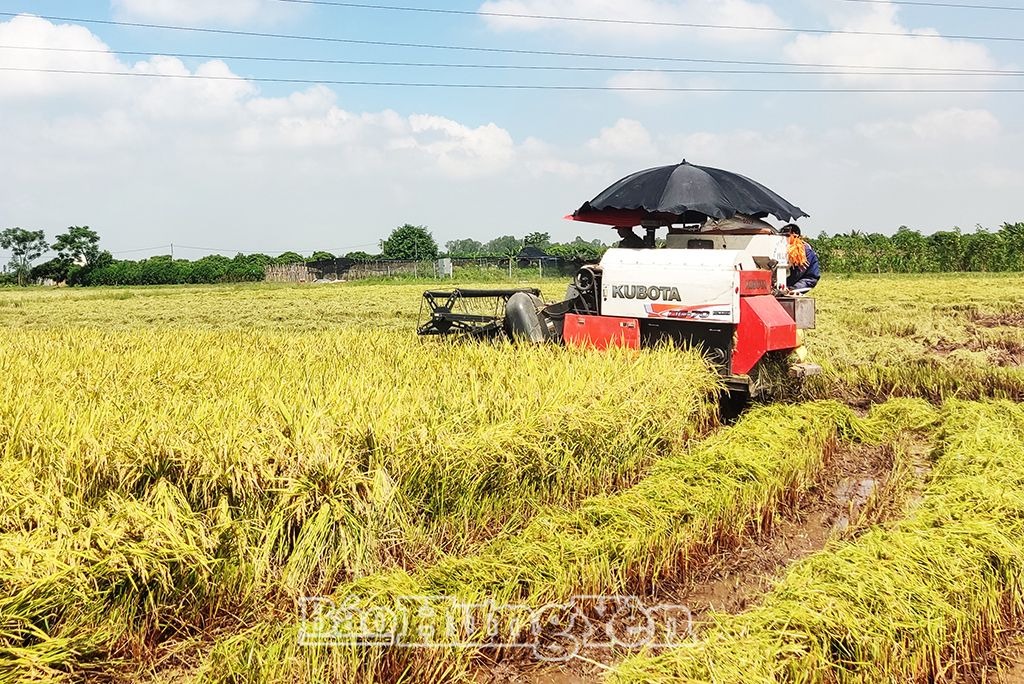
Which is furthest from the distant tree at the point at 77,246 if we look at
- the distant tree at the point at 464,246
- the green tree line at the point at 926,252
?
the distant tree at the point at 464,246

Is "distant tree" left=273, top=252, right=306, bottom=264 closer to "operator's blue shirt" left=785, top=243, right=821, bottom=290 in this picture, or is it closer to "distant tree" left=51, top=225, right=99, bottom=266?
"distant tree" left=51, top=225, right=99, bottom=266

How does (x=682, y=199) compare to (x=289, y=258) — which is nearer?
(x=682, y=199)

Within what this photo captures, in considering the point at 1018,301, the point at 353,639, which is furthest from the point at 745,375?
the point at 1018,301

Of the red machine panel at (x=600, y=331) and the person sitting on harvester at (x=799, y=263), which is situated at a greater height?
the person sitting on harvester at (x=799, y=263)

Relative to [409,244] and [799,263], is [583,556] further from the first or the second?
[409,244]

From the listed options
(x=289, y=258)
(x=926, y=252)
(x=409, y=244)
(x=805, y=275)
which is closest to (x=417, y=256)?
(x=409, y=244)

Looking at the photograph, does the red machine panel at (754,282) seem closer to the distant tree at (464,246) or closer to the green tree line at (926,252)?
the green tree line at (926,252)

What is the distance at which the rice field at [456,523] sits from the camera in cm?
254

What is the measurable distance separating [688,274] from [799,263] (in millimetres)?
1610

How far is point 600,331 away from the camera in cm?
683

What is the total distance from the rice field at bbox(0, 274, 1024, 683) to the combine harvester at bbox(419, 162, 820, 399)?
2.35 ft

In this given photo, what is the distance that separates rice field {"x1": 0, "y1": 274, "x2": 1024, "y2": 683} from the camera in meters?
2.54

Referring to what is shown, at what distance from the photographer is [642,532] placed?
3430 millimetres

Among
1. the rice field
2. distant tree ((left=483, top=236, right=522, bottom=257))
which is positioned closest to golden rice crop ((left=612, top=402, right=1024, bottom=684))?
the rice field
